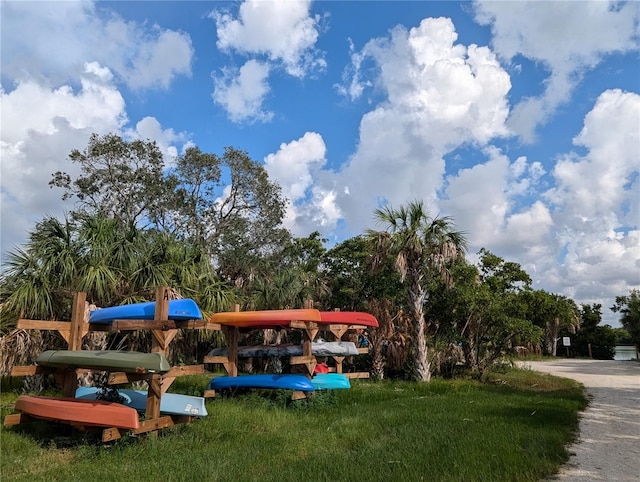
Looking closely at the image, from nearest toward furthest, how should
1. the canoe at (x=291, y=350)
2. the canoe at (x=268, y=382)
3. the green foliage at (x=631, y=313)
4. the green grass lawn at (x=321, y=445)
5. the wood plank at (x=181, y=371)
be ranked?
the green grass lawn at (x=321, y=445) → the wood plank at (x=181, y=371) → the canoe at (x=268, y=382) → the canoe at (x=291, y=350) → the green foliage at (x=631, y=313)

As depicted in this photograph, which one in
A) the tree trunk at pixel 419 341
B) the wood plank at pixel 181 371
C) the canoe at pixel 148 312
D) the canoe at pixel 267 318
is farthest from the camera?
the tree trunk at pixel 419 341

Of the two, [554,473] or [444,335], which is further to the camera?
[444,335]

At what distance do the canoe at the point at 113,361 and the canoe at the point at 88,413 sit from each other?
1.77 ft

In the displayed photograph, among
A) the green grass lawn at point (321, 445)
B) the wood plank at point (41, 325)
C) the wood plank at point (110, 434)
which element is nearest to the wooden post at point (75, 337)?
the wood plank at point (41, 325)

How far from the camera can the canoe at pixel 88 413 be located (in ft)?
21.0

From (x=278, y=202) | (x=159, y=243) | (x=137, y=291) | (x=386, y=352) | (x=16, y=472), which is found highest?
(x=278, y=202)

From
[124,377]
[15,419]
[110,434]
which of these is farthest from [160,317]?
[15,419]

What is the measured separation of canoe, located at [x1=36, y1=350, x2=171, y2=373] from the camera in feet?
22.2

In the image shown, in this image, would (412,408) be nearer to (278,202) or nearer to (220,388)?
(220,388)

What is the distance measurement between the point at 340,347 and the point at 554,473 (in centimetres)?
758

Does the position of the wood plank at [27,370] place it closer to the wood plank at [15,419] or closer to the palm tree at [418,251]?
the wood plank at [15,419]

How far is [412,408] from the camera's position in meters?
9.48

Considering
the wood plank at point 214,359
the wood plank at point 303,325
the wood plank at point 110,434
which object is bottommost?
the wood plank at point 110,434

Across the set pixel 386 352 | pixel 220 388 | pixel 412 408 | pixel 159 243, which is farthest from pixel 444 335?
pixel 159 243
